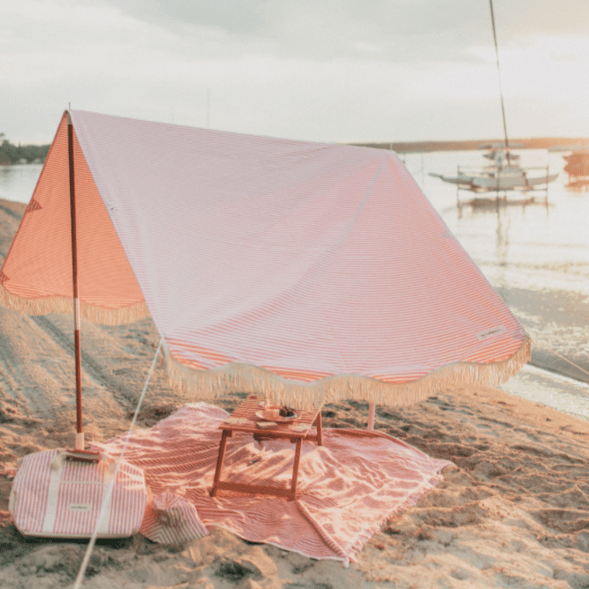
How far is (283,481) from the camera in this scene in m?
3.80

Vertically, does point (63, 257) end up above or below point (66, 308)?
above

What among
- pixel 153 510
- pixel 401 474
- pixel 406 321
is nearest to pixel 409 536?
pixel 401 474

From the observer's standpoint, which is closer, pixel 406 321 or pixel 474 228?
pixel 406 321

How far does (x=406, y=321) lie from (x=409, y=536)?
3.79 ft

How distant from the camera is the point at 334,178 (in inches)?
144

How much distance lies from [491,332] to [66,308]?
3.01 meters

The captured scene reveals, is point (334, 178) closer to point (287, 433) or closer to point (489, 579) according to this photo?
point (287, 433)

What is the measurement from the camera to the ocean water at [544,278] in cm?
650

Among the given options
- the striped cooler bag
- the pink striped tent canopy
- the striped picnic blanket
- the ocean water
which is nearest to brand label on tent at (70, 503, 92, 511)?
the striped cooler bag

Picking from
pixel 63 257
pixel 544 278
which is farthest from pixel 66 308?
pixel 544 278

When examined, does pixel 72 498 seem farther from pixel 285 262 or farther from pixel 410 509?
pixel 410 509

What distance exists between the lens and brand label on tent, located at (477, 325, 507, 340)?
140 inches

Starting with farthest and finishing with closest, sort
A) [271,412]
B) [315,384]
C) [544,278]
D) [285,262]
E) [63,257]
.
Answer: [544,278], [63,257], [271,412], [285,262], [315,384]

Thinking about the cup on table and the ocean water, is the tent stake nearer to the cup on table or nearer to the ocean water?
the cup on table
